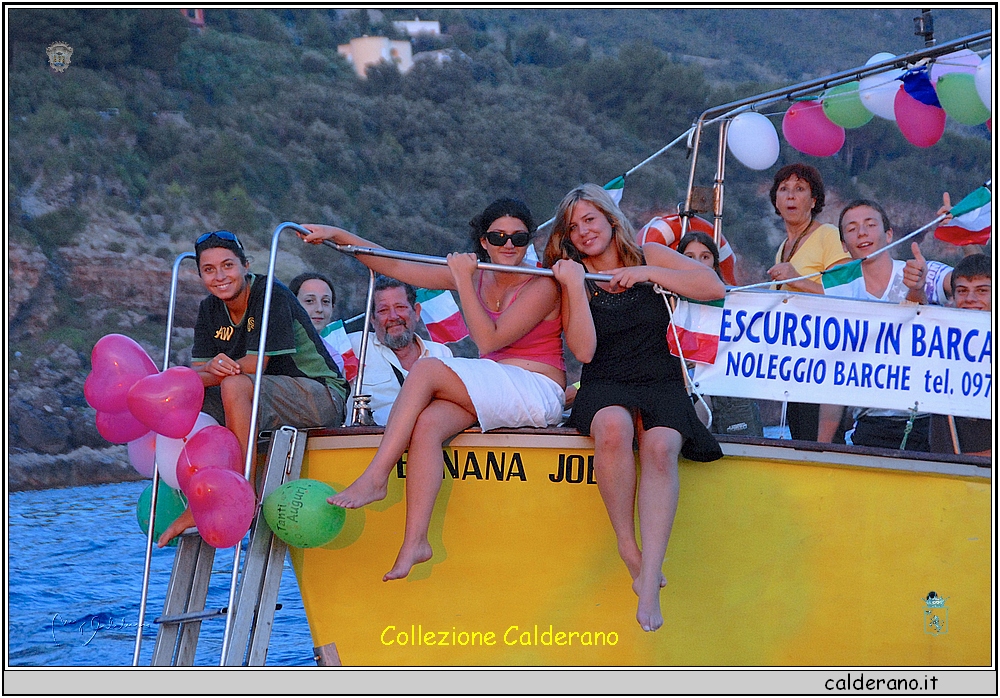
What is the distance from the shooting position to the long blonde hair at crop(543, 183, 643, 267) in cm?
477

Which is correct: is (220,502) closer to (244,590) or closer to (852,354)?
(244,590)

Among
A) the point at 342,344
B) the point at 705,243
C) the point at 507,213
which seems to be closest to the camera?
the point at 507,213

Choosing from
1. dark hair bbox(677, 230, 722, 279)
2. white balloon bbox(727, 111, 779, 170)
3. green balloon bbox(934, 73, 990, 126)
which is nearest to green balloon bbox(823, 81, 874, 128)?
white balloon bbox(727, 111, 779, 170)

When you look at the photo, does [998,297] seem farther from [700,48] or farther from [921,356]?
[700,48]

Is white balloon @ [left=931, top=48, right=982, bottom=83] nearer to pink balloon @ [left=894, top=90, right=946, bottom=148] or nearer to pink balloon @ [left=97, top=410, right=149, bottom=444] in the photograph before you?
pink balloon @ [left=894, top=90, right=946, bottom=148]

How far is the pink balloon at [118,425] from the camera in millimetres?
4969

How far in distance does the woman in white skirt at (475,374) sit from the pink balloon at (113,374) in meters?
0.92

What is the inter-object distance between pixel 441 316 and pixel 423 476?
257cm

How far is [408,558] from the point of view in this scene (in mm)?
4430

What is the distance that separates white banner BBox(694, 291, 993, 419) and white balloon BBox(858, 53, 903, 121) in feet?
7.29

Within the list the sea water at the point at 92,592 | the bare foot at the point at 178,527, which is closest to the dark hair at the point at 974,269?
the bare foot at the point at 178,527

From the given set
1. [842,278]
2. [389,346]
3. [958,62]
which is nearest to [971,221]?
[842,278]

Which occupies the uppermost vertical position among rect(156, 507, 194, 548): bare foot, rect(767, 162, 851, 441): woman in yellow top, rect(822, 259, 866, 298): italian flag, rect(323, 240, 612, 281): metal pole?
rect(767, 162, 851, 441): woman in yellow top

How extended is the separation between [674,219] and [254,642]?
3935mm
